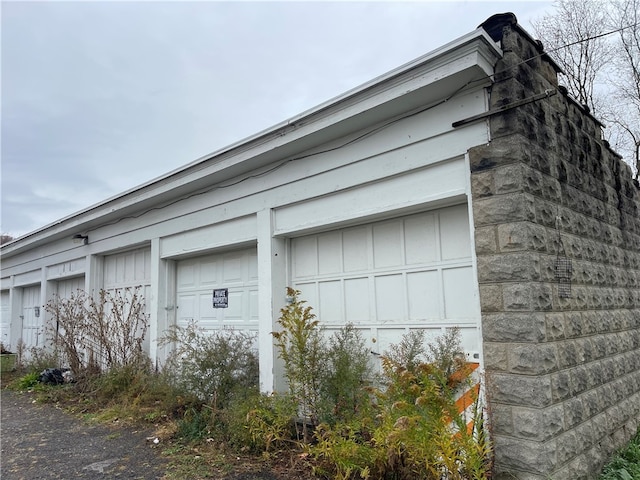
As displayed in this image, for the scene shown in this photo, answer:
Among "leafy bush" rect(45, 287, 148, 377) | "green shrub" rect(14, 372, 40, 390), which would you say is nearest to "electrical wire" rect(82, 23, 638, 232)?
"leafy bush" rect(45, 287, 148, 377)

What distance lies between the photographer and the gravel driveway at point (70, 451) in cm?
427

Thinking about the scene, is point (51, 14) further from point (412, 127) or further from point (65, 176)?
point (65, 176)

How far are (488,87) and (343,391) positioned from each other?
3139 millimetres

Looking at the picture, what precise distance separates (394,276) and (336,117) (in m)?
1.84

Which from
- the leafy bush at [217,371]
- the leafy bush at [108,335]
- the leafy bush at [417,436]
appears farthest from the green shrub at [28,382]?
the leafy bush at [417,436]

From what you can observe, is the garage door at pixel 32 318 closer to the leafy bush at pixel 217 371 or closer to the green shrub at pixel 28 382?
the green shrub at pixel 28 382

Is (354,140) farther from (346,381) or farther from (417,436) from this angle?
(417,436)

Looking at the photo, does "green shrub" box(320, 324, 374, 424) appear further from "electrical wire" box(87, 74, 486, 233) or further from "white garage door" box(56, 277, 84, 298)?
"white garage door" box(56, 277, 84, 298)

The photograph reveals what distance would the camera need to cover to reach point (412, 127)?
4336mm

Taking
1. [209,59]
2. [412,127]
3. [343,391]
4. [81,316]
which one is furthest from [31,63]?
[343,391]

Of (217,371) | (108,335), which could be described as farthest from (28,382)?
(217,371)

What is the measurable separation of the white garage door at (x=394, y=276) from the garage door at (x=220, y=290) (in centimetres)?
102

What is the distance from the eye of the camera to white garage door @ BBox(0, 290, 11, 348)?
45.0 feet

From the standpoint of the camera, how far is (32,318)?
12891mm
